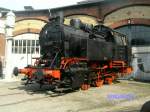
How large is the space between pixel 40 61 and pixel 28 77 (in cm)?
96

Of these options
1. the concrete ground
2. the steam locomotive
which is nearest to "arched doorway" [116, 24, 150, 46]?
the steam locomotive

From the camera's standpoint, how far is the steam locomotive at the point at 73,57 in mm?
13922

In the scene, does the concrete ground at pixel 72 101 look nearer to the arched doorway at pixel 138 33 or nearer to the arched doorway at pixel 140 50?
the arched doorway at pixel 140 50

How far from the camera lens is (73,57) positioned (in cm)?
1498

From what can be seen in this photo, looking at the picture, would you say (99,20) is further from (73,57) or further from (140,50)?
(73,57)

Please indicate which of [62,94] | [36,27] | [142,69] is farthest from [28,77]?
[36,27]

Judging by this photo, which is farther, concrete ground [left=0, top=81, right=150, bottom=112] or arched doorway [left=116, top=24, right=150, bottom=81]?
arched doorway [left=116, top=24, right=150, bottom=81]

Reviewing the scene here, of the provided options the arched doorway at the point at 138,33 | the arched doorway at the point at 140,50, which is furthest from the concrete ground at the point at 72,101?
the arched doorway at the point at 138,33

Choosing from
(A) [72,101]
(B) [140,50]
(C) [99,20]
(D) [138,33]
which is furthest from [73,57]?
(C) [99,20]

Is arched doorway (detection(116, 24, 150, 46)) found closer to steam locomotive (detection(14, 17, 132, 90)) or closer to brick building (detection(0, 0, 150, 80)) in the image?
brick building (detection(0, 0, 150, 80))

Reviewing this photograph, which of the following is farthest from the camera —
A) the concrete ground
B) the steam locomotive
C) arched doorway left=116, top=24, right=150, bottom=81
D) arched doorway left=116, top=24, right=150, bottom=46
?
arched doorway left=116, top=24, right=150, bottom=46

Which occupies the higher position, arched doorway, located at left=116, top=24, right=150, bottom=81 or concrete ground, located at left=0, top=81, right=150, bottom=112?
arched doorway, located at left=116, top=24, right=150, bottom=81

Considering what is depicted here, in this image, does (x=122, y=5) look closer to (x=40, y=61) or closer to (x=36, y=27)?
(x=36, y=27)

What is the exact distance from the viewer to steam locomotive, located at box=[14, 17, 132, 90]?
1392cm
